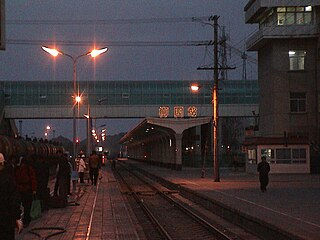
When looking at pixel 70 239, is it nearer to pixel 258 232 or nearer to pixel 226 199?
pixel 258 232

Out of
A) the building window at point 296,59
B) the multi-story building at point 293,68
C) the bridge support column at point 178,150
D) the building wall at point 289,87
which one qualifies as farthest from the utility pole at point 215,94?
the bridge support column at point 178,150

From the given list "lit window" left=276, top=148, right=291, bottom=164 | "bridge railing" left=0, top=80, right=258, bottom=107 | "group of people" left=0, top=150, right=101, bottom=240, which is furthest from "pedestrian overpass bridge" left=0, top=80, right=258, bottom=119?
"group of people" left=0, top=150, right=101, bottom=240

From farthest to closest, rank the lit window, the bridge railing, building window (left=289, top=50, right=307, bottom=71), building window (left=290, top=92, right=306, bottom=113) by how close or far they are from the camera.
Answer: the bridge railing < building window (left=290, top=92, right=306, bottom=113) < building window (left=289, top=50, right=307, bottom=71) < the lit window

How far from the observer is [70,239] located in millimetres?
14078

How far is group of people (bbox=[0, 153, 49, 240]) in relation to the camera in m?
8.48

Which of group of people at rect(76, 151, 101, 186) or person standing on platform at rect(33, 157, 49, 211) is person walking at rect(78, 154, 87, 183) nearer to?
group of people at rect(76, 151, 101, 186)

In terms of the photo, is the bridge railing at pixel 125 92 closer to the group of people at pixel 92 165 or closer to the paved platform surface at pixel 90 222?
the group of people at pixel 92 165

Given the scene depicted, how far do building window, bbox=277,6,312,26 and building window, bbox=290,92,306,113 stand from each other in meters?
5.58

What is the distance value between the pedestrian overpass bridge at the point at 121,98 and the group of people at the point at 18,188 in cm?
6239

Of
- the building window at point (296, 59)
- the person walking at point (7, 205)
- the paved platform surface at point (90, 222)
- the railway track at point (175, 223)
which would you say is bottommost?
the railway track at point (175, 223)

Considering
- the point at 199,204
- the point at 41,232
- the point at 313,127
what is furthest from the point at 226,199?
the point at 313,127

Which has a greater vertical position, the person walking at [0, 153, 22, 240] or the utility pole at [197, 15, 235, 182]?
the utility pole at [197, 15, 235, 182]

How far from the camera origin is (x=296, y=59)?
50.2m

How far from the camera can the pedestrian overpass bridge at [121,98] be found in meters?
82.2
